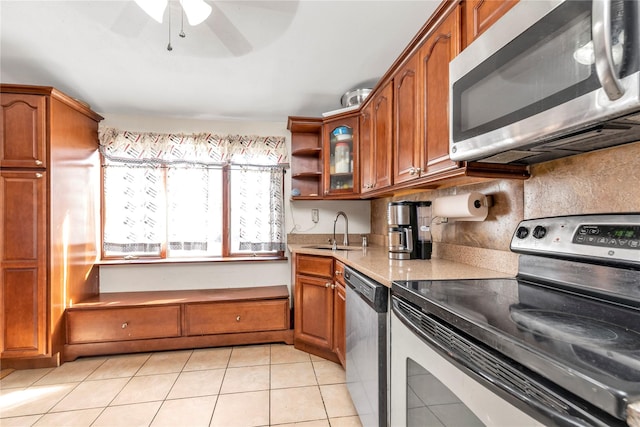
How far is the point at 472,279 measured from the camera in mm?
1275

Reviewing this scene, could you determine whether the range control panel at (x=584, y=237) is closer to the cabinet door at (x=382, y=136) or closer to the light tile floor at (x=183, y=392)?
the cabinet door at (x=382, y=136)

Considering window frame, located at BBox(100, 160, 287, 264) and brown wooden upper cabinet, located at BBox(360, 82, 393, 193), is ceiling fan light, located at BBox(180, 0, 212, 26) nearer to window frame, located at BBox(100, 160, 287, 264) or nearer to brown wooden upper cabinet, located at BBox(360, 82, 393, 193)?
brown wooden upper cabinet, located at BBox(360, 82, 393, 193)

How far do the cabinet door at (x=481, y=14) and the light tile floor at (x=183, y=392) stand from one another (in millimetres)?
1994

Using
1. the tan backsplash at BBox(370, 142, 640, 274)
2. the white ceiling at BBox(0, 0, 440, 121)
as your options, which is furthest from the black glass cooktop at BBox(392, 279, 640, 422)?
the white ceiling at BBox(0, 0, 440, 121)

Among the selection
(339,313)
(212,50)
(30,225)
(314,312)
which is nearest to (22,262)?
(30,225)

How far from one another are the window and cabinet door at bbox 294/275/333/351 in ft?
2.65

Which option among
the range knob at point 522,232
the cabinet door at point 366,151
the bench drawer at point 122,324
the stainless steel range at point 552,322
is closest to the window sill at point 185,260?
the bench drawer at point 122,324

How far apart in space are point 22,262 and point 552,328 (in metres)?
3.23

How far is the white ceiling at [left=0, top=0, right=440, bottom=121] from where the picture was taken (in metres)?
1.62

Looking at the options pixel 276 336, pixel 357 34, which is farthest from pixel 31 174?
pixel 357 34

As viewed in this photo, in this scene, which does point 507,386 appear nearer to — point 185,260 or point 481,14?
point 481,14

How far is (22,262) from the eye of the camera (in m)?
2.30

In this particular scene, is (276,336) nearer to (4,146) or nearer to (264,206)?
(264,206)

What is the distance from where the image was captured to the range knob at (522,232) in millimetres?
1244
